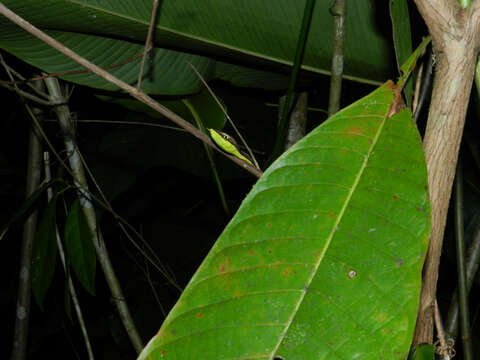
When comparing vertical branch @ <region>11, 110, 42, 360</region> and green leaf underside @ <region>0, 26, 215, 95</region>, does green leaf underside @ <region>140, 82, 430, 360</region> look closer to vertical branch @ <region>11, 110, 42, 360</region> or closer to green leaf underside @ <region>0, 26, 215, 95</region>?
green leaf underside @ <region>0, 26, 215, 95</region>

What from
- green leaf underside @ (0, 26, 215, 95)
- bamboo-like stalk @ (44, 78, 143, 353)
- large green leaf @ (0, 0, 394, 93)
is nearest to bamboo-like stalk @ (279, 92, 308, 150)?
large green leaf @ (0, 0, 394, 93)

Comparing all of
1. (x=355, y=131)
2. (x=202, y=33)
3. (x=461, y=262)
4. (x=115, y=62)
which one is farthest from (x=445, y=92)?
(x=115, y=62)

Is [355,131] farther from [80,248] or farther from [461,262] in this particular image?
[80,248]

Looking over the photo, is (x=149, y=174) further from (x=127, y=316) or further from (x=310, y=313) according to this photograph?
(x=310, y=313)

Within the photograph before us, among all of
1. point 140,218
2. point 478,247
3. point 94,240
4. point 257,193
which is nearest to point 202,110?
point 94,240

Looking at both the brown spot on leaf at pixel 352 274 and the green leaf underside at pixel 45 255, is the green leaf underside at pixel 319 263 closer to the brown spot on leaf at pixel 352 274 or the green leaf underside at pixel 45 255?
the brown spot on leaf at pixel 352 274

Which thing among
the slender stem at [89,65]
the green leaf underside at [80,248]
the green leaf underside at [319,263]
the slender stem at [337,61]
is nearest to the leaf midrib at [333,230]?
the green leaf underside at [319,263]
